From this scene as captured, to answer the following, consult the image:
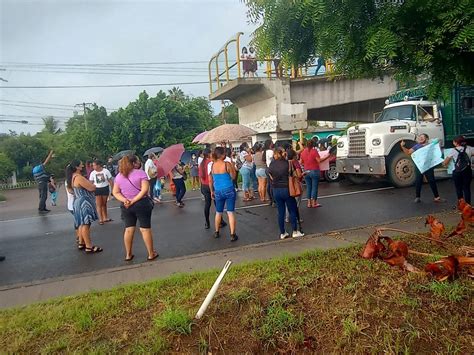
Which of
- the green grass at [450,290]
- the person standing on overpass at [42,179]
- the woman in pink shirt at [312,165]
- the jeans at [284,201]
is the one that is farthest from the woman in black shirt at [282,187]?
the person standing on overpass at [42,179]

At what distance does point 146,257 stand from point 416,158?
6409 millimetres

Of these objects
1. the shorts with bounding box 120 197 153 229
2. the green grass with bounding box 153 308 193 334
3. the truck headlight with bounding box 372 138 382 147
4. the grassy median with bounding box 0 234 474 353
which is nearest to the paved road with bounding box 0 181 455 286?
the shorts with bounding box 120 197 153 229

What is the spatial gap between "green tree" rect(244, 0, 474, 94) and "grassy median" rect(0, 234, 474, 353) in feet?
7.45

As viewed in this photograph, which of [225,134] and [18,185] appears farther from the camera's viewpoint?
[18,185]

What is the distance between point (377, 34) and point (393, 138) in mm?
8234

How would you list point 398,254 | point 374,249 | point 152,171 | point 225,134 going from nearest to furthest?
1. point 398,254
2. point 374,249
3. point 225,134
4. point 152,171

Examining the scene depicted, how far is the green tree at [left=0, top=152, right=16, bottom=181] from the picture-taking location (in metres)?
32.0

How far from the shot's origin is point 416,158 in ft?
29.0

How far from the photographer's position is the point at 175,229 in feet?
27.7

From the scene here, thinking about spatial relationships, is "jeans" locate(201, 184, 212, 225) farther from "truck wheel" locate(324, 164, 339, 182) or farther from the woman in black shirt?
"truck wheel" locate(324, 164, 339, 182)

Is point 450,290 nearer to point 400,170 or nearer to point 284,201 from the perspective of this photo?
point 284,201

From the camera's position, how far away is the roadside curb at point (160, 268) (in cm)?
498

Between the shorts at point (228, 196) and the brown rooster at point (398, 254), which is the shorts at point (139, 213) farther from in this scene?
the brown rooster at point (398, 254)

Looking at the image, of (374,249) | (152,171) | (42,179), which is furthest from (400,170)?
(42,179)
